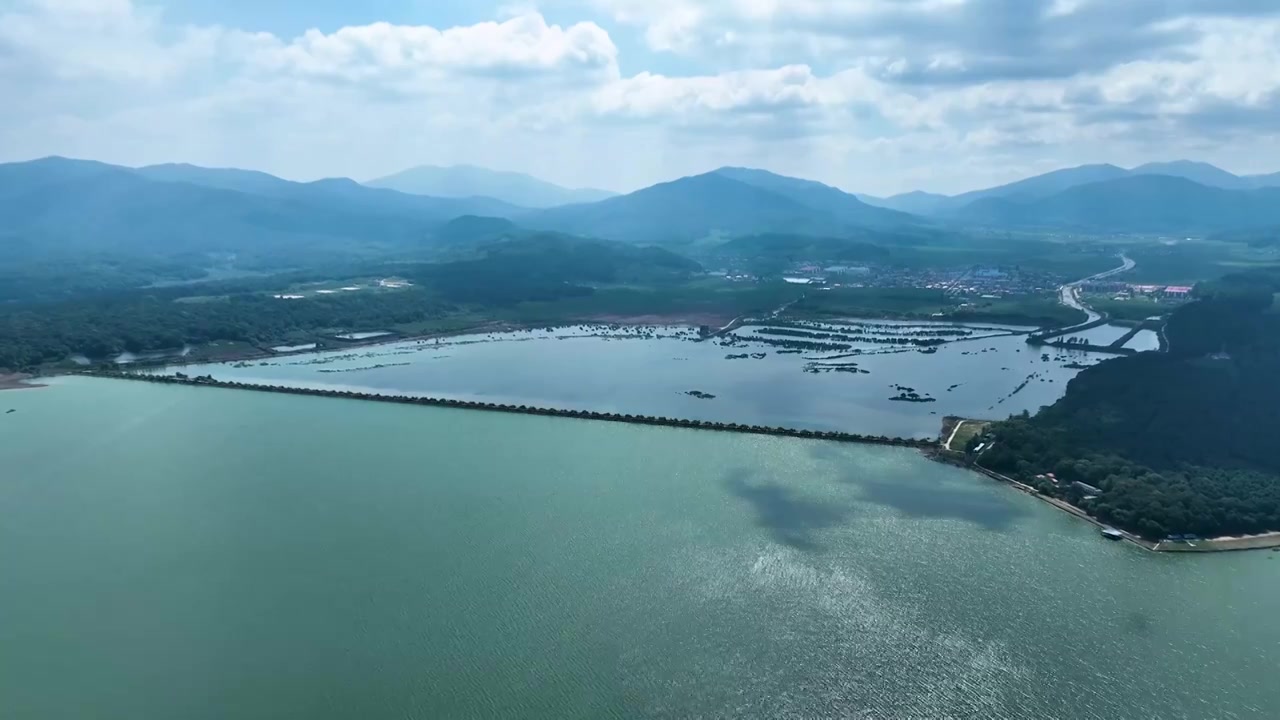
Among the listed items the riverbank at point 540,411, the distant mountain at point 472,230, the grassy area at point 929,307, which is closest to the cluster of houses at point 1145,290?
the grassy area at point 929,307

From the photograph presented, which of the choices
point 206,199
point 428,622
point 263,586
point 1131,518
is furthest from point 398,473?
point 206,199

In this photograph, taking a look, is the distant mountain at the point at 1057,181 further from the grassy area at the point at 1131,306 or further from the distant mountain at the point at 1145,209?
the grassy area at the point at 1131,306

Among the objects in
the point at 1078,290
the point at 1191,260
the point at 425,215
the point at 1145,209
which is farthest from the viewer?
the point at 425,215

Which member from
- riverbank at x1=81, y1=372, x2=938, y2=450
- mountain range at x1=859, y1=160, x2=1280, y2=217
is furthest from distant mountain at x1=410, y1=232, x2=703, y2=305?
mountain range at x1=859, y1=160, x2=1280, y2=217

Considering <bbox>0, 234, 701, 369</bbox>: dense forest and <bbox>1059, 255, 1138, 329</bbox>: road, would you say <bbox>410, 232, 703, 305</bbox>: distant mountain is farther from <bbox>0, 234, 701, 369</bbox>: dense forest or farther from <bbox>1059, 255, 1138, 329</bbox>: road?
<bbox>1059, 255, 1138, 329</bbox>: road

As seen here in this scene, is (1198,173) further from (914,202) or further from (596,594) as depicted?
(596,594)

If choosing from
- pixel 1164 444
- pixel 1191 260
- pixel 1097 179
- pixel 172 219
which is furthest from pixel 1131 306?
pixel 1097 179
